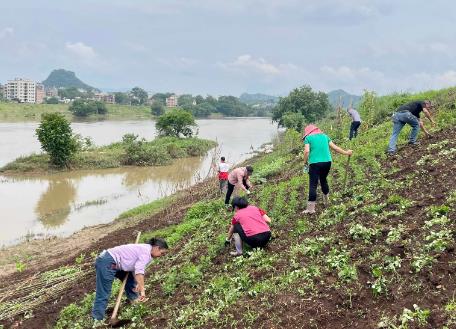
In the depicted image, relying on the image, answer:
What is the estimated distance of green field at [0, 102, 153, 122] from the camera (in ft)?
272

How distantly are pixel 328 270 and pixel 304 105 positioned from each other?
5673cm

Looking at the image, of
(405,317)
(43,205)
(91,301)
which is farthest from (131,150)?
(405,317)

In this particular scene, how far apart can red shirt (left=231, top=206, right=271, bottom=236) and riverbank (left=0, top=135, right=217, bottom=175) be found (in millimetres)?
29498

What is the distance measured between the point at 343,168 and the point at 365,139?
4.52 metres

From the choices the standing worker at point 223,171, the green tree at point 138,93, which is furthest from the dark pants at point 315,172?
the green tree at point 138,93

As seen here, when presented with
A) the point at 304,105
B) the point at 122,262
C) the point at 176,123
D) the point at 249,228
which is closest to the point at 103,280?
the point at 122,262

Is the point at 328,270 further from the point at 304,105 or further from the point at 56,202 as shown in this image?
the point at 304,105

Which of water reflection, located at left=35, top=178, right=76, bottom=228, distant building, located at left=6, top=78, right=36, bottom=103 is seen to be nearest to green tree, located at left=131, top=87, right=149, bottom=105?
distant building, located at left=6, top=78, right=36, bottom=103

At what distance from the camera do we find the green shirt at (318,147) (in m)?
9.08

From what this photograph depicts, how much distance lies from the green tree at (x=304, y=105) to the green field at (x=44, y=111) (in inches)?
1873

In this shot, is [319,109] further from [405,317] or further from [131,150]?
[405,317]

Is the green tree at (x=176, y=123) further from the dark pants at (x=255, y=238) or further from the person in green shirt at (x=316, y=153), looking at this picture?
the dark pants at (x=255, y=238)

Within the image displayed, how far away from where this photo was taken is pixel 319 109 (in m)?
61.4

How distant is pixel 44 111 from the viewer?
89.7m
